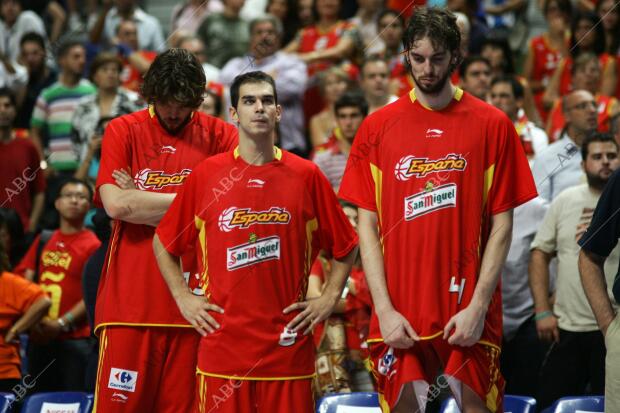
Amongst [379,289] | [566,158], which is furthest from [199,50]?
[379,289]

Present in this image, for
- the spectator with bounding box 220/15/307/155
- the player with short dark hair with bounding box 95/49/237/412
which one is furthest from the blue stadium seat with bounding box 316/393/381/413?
the spectator with bounding box 220/15/307/155

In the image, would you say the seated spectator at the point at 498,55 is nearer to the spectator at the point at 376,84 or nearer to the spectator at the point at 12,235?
the spectator at the point at 376,84

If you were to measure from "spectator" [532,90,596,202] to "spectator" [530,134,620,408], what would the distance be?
968mm

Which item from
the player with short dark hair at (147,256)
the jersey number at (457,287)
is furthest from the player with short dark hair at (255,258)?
the jersey number at (457,287)

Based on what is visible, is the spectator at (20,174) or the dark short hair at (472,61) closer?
the spectator at (20,174)

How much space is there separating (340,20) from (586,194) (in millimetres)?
5813

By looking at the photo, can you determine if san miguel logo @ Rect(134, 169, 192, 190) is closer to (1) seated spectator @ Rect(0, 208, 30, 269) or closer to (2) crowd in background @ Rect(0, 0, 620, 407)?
(2) crowd in background @ Rect(0, 0, 620, 407)

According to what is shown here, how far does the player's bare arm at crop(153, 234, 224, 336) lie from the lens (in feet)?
16.3

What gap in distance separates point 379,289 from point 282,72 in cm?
624

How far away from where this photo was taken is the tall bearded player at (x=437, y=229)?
4.64 metres

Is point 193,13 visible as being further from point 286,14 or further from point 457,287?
point 457,287

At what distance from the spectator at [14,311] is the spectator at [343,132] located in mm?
2683

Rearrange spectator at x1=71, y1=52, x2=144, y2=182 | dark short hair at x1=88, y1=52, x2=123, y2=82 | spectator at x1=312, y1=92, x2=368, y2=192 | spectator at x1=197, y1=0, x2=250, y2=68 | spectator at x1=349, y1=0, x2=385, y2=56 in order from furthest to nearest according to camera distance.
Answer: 1. spectator at x1=197, y1=0, x2=250, y2=68
2. spectator at x1=349, y1=0, x2=385, y2=56
3. dark short hair at x1=88, y1=52, x2=123, y2=82
4. spectator at x1=71, y1=52, x2=144, y2=182
5. spectator at x1=312, y1=92, x2=368, y2=192

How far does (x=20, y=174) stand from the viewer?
9523 mm
